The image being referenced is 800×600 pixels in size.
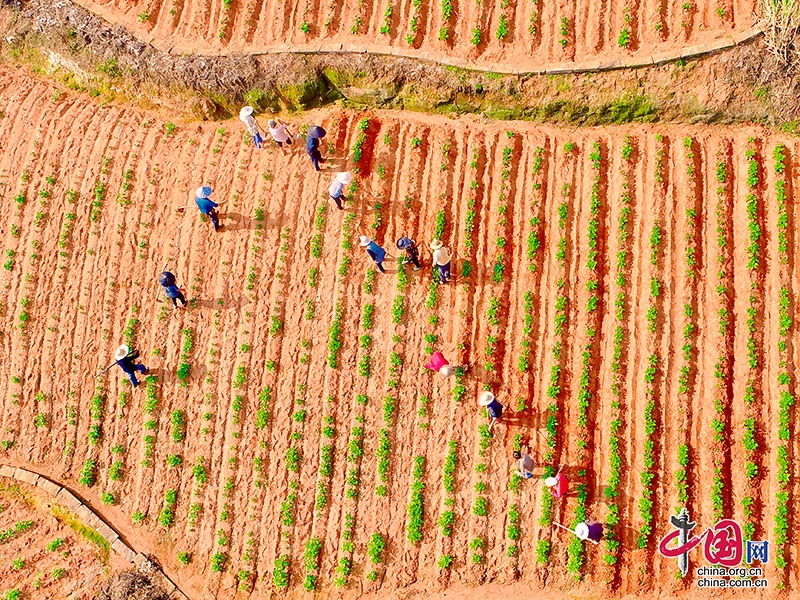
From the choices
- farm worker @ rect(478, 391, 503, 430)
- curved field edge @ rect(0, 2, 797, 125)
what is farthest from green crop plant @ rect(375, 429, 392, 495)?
curved field edge @ rect(0, 2, 797, 125)

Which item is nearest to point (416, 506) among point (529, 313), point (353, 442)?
point (353, 442)

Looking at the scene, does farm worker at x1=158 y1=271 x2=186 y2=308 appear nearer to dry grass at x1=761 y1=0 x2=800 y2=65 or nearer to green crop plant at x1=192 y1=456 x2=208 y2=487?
green crop plant at x1=192 y1=456 x2=208 y2=487

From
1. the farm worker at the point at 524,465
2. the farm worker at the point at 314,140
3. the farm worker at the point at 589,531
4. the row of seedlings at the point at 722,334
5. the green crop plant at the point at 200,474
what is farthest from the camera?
the farm worker at the point at 314,140

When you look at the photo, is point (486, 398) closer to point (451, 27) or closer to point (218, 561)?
point (218, 561)

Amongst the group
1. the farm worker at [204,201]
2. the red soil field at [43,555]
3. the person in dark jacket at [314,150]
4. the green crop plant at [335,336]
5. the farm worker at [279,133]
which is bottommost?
the red soil field at [43,555]

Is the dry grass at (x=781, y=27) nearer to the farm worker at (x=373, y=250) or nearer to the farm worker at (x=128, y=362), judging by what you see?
the farm worker at (x=373, y=250)

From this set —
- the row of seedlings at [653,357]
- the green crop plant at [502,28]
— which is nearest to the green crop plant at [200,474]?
the row of seedlings at [653,357]

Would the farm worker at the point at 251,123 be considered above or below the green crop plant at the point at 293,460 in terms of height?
above
